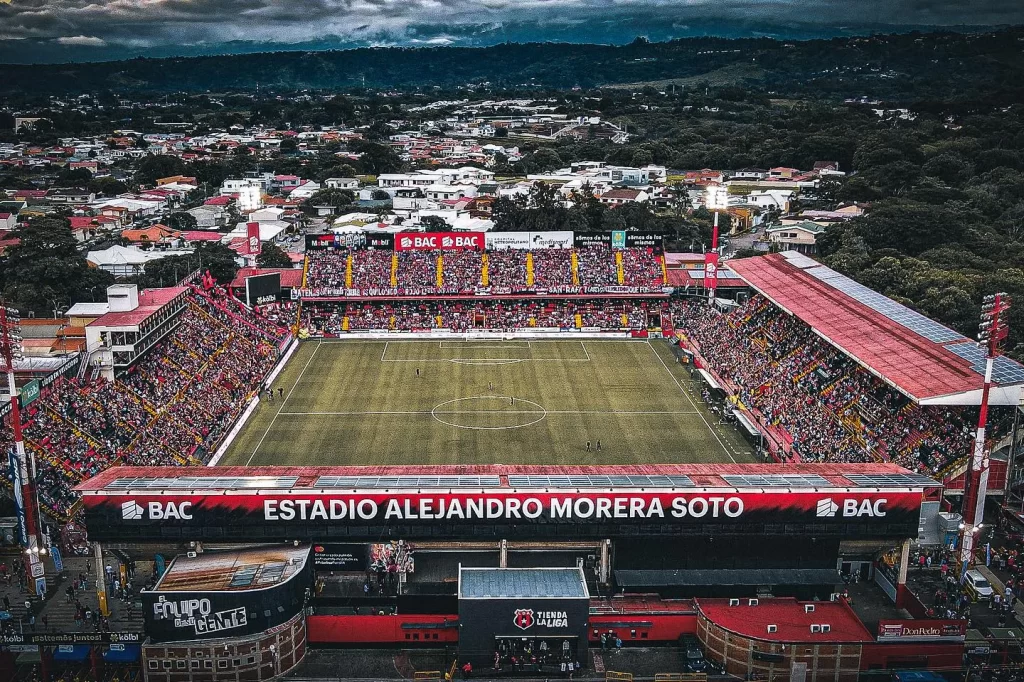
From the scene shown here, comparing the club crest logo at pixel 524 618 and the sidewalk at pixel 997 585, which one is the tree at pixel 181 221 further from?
the sidewalk at pixel 997 585

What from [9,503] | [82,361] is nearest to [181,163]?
[82,361]

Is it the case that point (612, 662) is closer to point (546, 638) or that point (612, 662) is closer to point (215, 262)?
point (546, 638)

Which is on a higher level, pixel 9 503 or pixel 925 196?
pixel 925 196

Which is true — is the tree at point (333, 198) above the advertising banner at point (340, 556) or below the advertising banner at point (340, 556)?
above

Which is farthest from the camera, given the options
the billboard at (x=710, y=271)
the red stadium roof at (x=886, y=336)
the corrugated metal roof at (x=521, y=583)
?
the billboard at (x=710, y=271)

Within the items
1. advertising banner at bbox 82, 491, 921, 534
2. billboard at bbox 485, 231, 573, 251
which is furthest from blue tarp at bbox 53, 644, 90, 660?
billboard at bbox 485, 231, 573, 251

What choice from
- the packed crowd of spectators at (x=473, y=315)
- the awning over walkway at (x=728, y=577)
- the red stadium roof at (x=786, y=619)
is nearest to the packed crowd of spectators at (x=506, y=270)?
the packed crowd of spectators at (x=473, y=315)

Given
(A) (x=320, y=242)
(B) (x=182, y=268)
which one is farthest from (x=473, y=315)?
(B) (x=182, y=268)
